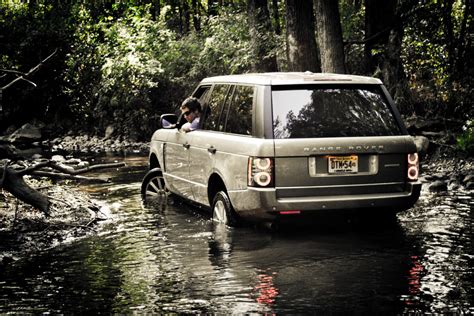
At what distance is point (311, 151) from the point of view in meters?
8.66

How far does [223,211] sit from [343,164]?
1.62 meters

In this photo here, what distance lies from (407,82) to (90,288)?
12.7m

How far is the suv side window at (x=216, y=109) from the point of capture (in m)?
10.1

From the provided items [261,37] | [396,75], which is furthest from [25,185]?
[261,37]

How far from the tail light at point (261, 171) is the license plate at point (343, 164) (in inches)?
24.5

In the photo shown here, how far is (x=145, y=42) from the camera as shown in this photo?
27.3 meters

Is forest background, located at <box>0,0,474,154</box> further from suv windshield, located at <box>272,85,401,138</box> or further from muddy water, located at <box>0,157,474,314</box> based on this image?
suv windshield, located at <box>272,85,401,138</box>

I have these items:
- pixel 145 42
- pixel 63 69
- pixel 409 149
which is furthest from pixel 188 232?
pixel 63 69

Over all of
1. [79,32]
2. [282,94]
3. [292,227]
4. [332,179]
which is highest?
[79,32]

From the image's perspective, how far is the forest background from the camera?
17453mm

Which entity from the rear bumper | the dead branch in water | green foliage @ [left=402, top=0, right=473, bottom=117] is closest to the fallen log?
the dead branch in water

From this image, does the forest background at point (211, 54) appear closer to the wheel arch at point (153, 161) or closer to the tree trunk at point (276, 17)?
the tree trunk at point (276, 17)

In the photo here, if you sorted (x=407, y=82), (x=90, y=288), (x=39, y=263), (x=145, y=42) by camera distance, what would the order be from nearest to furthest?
(x=90, y=288)
(x=39, y=263)
(x=407, y=82)
(x=145, y=42)

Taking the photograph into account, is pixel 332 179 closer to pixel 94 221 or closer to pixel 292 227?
pixel 292 227
